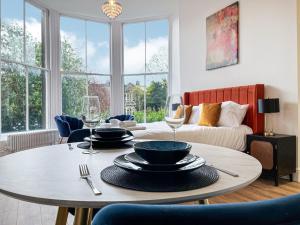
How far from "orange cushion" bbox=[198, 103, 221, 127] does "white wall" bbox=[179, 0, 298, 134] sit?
74 cm

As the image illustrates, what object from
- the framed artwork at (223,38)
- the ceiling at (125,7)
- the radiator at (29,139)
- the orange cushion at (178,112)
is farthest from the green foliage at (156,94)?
the orange cushion at (178,112)

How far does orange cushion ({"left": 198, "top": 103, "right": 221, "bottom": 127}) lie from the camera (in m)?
4.26

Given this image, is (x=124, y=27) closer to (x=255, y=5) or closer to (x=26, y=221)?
(x=255, y=5)

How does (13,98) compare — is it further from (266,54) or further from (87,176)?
(87,176)

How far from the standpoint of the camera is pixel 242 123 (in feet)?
14.1

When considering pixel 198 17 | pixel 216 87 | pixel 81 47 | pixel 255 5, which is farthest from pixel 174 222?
pixel 81 47

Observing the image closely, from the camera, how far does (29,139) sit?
5.48m

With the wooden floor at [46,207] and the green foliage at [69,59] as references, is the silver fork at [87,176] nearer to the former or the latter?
the wooden floor at [46,207]

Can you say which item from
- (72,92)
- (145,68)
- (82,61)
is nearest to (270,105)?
(145,68)

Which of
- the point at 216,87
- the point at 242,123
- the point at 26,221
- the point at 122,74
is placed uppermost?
the point at 122,74

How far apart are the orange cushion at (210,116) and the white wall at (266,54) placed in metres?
0.74

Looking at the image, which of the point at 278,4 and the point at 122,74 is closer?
the point at 278,4

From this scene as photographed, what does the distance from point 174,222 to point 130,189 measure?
38cm

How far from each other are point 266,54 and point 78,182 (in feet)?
13.3
